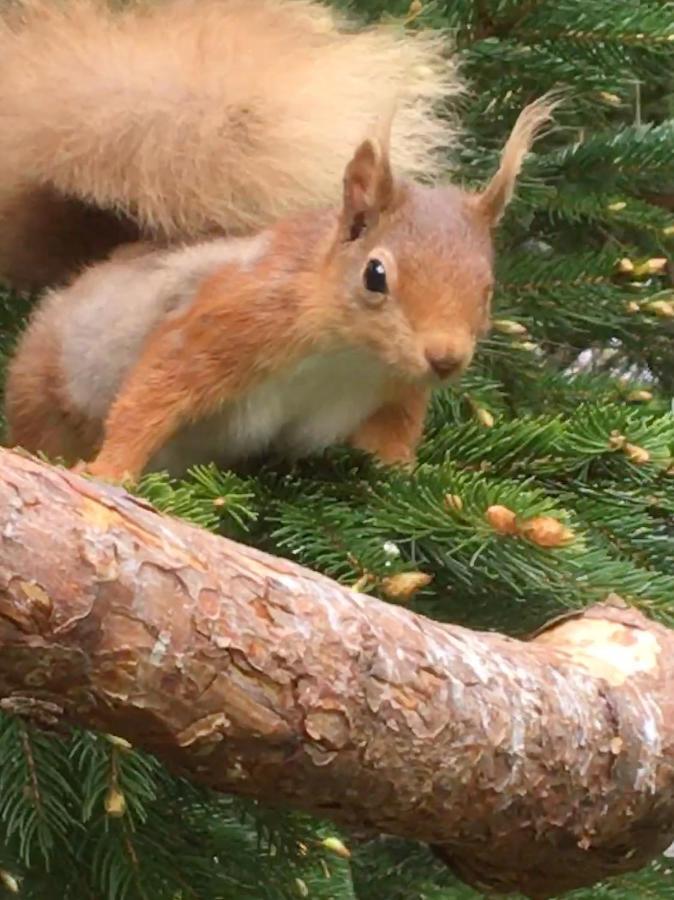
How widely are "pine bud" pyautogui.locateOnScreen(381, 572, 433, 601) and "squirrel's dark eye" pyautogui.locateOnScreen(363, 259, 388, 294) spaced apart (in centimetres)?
17

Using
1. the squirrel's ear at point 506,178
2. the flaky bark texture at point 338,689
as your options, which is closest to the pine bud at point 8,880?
the flaky bark texture at point 338,689

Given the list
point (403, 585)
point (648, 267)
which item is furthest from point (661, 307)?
point (403, 585)

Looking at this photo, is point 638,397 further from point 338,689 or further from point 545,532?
point 338,689

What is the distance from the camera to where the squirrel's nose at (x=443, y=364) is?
29.7 inches

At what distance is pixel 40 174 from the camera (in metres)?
0.96

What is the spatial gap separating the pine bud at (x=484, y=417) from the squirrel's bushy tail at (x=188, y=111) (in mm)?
172

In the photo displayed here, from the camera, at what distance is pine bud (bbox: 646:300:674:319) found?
1.08 metres

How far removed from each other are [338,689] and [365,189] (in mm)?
378

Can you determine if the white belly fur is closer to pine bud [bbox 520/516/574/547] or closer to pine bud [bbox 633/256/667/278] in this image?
pine bud [bbox 520/516/574/547]

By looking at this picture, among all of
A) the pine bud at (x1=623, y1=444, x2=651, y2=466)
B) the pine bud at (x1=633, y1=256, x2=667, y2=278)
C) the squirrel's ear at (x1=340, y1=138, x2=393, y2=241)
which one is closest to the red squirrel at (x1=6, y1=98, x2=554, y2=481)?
the squirrel's ear at (x1=340, y1=138, x2=393, y2=241)

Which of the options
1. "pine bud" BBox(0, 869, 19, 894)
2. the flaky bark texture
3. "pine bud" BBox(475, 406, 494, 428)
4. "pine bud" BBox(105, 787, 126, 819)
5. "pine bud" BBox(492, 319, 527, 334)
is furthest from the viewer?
"pine bud" BBox(492, 319, 527, 334)

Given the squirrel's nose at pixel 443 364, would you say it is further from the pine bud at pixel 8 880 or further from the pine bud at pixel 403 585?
the pine bud at pixel 8 880

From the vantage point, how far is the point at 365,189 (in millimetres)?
813

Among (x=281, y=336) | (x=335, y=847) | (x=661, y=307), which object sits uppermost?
(x=281, y=336)
